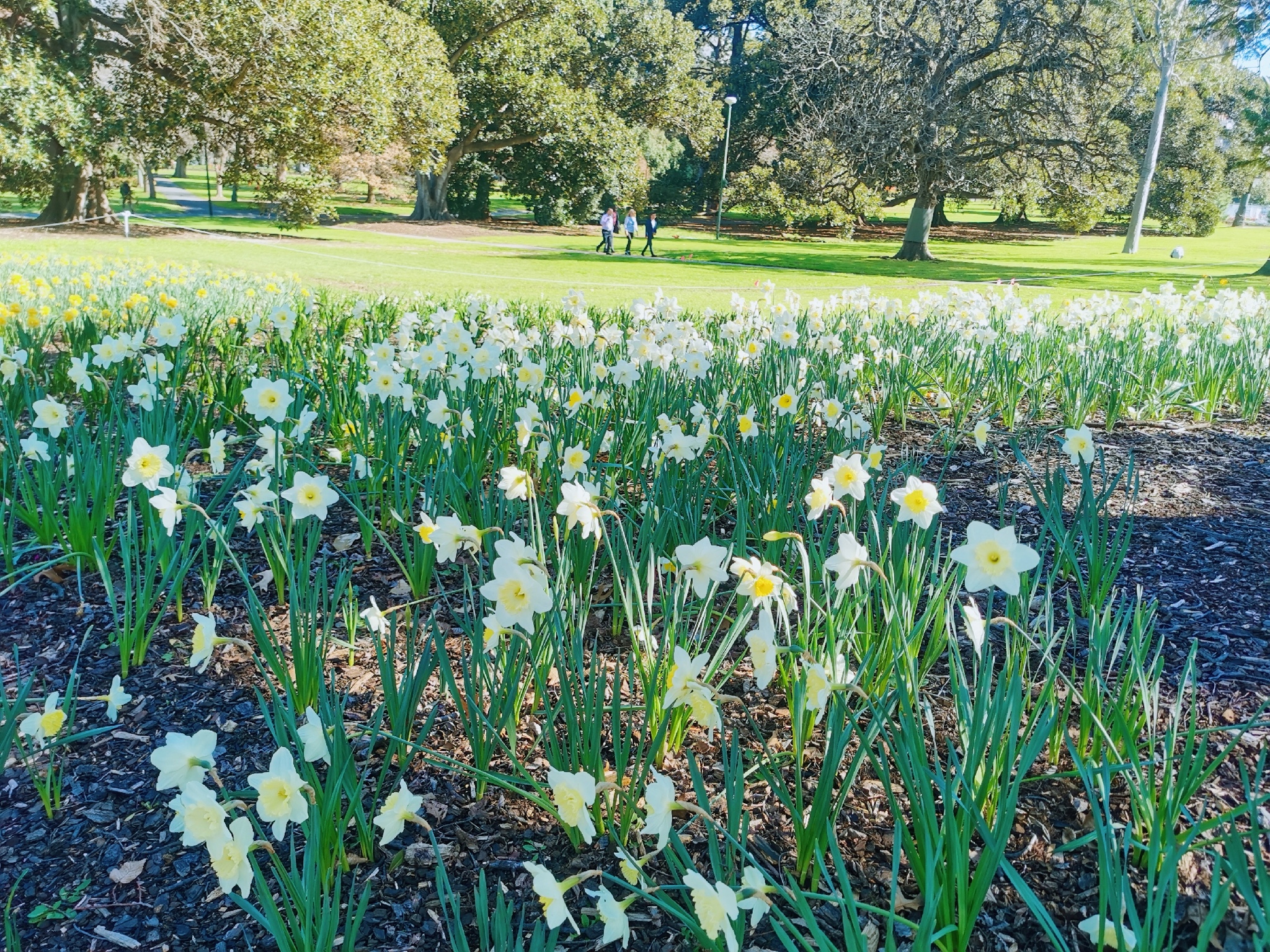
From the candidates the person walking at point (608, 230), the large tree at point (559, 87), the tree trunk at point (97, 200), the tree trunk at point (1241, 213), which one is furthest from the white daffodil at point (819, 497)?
the tree trunk at point (1241, 213)

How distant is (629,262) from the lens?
19109mm

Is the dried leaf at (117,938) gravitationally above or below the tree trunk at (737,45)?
below

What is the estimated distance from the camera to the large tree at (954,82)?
18.8m

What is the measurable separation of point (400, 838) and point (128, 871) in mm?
480

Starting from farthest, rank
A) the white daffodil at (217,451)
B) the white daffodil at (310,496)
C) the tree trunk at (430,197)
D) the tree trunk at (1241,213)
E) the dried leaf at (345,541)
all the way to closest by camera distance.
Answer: the tree trunk at (1241,213), the tree trunk at (430,197), the dried leaf at (345,541), the white daffodil at (217,451), the white daffodil at (310,496)

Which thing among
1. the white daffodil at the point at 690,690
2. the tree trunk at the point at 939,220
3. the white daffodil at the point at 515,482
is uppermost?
the tree trunk at the point at 939,220

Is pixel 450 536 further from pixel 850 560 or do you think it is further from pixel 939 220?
pixel 939 220

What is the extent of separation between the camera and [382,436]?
322 cm

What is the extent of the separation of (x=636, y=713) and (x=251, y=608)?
2.94ft

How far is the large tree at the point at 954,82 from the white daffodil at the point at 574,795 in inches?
797

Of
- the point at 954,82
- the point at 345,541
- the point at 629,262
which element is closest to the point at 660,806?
the point at 345,541

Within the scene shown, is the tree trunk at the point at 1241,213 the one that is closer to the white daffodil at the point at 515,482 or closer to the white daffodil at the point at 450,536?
the white daffodil at the point at 515,482

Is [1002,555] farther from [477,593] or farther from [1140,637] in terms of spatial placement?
[477,593]

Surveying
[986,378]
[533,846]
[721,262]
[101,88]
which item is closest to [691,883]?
[533,846]
